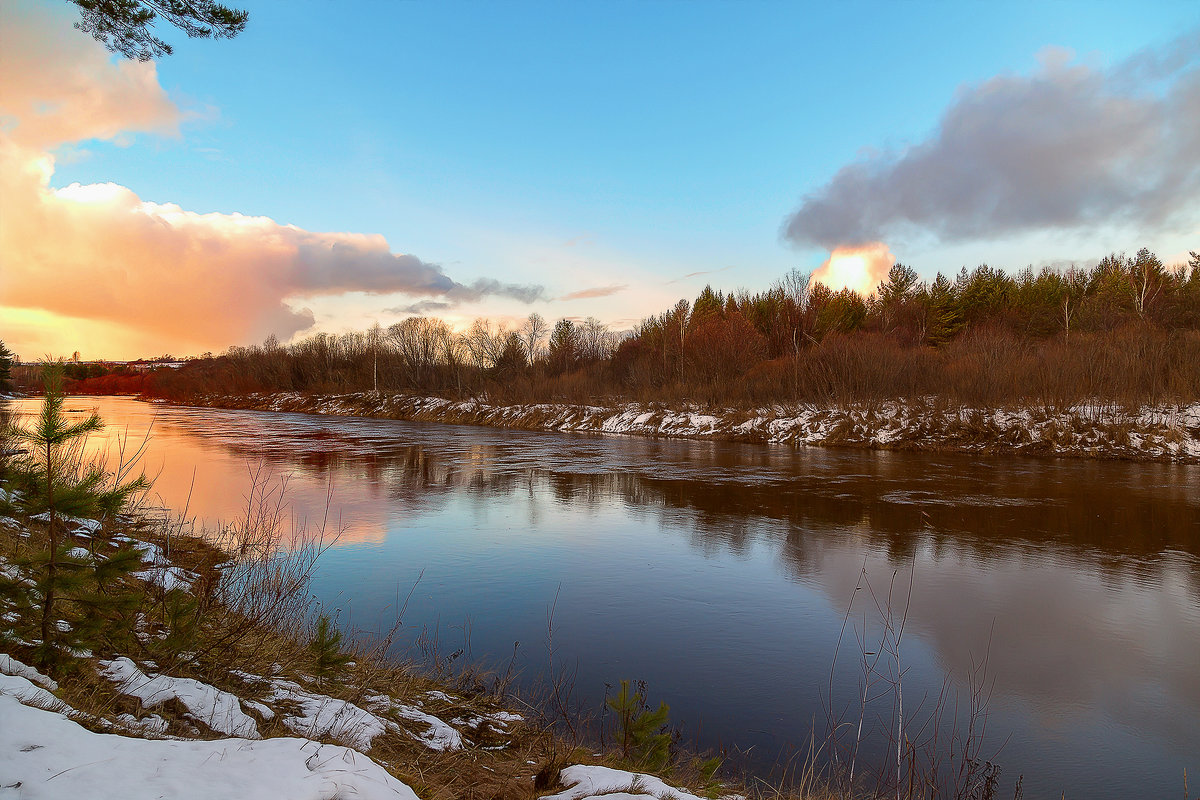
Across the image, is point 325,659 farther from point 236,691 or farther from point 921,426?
point 921,426

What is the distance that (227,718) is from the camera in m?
3.51

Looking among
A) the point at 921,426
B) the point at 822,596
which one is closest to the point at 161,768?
the point at 822,596

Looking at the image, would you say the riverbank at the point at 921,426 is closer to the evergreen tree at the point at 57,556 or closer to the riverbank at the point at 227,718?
the riverbank at the point at 227,718

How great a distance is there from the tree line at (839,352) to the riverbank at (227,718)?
27.2 m

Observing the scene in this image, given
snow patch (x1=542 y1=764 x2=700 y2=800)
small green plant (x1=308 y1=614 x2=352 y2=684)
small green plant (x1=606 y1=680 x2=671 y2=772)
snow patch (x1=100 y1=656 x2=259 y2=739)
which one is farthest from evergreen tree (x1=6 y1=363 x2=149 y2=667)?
small green plant (x1=606 y1=680 x2=671 y2=772)

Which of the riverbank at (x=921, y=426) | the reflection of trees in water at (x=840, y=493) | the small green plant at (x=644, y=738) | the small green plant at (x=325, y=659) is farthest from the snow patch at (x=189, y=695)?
the riverbank at (x=921, y=426)

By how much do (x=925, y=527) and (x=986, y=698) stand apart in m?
6.81

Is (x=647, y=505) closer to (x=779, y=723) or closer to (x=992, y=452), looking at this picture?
(x=779, y=723)

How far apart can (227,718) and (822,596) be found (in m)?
6.99

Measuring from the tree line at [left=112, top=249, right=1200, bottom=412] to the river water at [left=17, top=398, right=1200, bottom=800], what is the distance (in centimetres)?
875

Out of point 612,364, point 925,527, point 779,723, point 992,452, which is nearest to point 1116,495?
point 925,527

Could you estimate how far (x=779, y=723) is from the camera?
208 inches

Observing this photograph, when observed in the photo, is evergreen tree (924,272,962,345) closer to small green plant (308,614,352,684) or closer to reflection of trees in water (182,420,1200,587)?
reflection of trees in water (182,420,1200,587)

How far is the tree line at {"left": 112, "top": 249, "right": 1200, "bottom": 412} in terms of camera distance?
2539 centimetres
